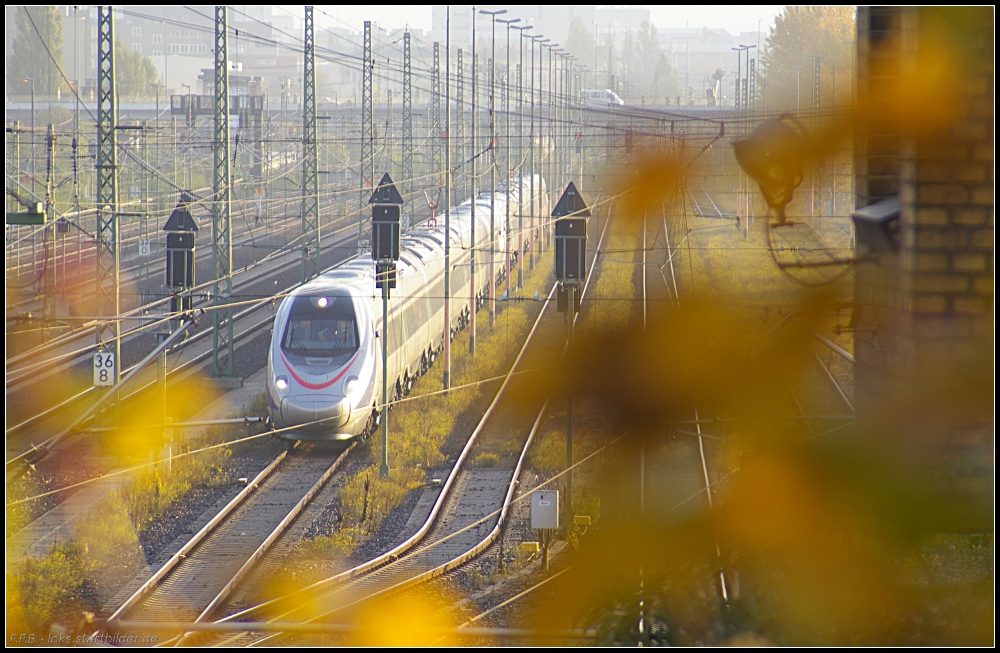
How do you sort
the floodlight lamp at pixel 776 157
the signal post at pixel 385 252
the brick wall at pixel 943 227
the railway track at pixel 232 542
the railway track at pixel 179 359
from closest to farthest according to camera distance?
the brick wall at pixel 943 227
the floodlight lamp at pixel 776 157
the railway track at pixel 232 542
the signal post at pixel 385 252
the railway track at pixel 179 359

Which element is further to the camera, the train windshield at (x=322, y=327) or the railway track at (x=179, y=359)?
the train windshield at (x=322, y=327)

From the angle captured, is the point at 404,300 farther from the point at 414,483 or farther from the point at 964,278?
the point at 964,278

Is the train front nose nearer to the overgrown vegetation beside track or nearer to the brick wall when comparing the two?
the overgrown vegetation beside track

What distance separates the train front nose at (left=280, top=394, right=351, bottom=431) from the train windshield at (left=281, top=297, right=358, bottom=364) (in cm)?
77

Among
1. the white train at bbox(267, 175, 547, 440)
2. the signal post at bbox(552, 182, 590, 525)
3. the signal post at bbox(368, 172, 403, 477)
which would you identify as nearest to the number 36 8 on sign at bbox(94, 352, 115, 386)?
the white train at bbox(267, 175, 547, 440)

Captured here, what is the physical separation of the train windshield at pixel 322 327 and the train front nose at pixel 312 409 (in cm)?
77

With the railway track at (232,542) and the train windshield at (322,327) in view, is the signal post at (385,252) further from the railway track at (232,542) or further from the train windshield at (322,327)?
the railway track at (232,542)

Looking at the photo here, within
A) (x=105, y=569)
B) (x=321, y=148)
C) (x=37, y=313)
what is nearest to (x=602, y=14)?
(x=321, y=148)

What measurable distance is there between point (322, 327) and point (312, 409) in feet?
4.35

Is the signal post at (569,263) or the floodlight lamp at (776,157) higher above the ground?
the floodlight lamp at (776,157)

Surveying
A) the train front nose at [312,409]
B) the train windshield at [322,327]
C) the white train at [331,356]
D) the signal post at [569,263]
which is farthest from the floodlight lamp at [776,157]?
the train windshield at [322,327]

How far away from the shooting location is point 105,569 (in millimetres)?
11328

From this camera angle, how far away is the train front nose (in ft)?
51.3

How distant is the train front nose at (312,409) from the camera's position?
15648mm
